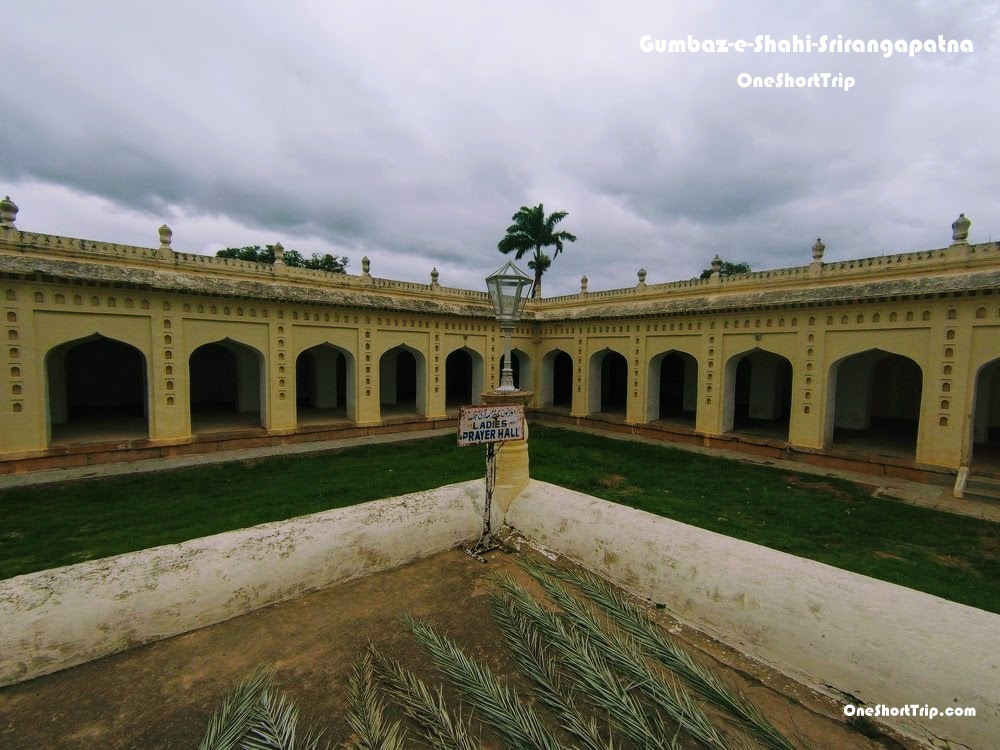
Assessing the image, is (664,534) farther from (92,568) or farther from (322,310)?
(322,310)

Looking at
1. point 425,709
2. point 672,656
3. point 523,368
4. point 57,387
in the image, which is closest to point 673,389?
point 523,368

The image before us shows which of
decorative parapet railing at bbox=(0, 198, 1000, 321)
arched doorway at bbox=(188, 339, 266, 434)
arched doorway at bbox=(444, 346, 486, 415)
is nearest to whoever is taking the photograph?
decorative parapet railing at bbox=(0, 198, 1000, 321)

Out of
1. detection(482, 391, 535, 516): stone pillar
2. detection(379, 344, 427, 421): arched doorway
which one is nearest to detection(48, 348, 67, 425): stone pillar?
detection(379, 344, 427, 421): arched doorway

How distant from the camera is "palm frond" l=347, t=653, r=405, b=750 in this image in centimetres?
174

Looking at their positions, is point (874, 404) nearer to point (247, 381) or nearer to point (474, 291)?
point (474, 291)

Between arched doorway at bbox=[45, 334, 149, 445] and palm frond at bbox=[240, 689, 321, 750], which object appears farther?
arched doorway at bbox=[45, 334, 149, 445]

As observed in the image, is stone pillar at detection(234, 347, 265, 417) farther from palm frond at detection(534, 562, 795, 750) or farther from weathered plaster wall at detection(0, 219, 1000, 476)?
palm frond at detection(534, 562, 795, 750)

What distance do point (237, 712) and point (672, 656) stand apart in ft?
6.41

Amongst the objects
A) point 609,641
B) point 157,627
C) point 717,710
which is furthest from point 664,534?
point 157,627

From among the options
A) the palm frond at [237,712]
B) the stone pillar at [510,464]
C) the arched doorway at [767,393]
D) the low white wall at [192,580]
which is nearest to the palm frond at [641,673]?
the low white wall at [192,580]

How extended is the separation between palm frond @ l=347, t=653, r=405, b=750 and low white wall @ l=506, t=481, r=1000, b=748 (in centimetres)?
169

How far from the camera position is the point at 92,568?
8.07 ft

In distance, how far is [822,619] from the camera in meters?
2.23

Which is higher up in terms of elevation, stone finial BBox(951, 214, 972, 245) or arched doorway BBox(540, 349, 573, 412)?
stone finial BBox(951, 214, 972, 245)
